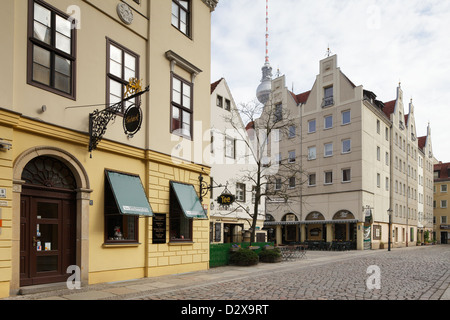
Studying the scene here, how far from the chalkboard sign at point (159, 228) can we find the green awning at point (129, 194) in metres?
1.20

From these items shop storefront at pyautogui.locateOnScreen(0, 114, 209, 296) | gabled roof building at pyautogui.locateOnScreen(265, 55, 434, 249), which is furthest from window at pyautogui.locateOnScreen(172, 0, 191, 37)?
gabled roof building at pyautogui.locateOnScreen(265, 55, 434, 249)

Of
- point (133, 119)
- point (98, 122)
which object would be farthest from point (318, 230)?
point (98, 122)

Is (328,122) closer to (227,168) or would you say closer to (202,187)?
(227,168)

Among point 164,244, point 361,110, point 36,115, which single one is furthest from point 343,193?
point 36,115

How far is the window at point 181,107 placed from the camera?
1555 centimetres

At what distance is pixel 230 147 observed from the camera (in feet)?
94.9

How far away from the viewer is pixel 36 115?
10.4 meters

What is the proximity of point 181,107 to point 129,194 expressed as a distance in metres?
4.64

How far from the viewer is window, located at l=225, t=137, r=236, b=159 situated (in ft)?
93.6

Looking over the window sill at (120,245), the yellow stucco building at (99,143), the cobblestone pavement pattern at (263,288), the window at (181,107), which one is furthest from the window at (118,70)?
the cobblestone pavement pattern at (263,288)

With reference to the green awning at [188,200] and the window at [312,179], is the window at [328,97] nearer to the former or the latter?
the window at [312,179]

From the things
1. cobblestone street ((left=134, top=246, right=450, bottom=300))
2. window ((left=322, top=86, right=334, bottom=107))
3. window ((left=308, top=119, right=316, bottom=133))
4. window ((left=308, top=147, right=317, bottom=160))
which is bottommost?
cobblestone street ((left=134, top=246, right=450, bottom=300))

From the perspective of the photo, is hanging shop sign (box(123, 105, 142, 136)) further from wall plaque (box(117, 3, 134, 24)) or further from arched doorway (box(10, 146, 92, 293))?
wall plaque (box(117, 3, 134, 24))
